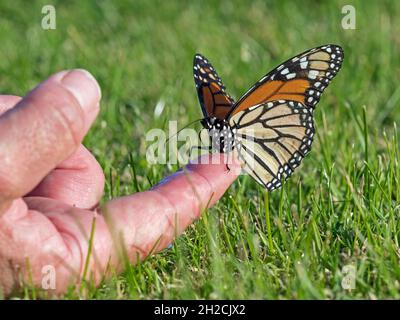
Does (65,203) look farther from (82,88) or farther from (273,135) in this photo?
(273,135)

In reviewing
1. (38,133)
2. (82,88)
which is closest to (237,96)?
(82,88)

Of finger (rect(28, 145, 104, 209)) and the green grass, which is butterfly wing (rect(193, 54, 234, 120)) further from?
finger (rect(28, 145, 104, 209))

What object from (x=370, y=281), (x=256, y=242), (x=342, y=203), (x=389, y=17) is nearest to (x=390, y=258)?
(x=370, y=281)

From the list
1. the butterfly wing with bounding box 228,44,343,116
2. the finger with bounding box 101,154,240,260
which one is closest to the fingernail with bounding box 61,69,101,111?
the finger with bounding box 101,154,240,260

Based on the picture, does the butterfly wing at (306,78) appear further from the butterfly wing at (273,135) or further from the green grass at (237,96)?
the green grass at (237,96)

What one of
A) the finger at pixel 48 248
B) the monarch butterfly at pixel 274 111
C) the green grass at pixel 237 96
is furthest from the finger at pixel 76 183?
the monarch butterfly at pixel 274 111

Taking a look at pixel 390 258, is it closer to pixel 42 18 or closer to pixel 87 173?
pixel 87 173

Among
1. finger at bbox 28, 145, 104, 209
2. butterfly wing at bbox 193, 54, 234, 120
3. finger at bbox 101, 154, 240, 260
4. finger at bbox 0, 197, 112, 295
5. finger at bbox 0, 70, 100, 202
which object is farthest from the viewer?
butterfly wing at bbox 193, 54, 234, 120
